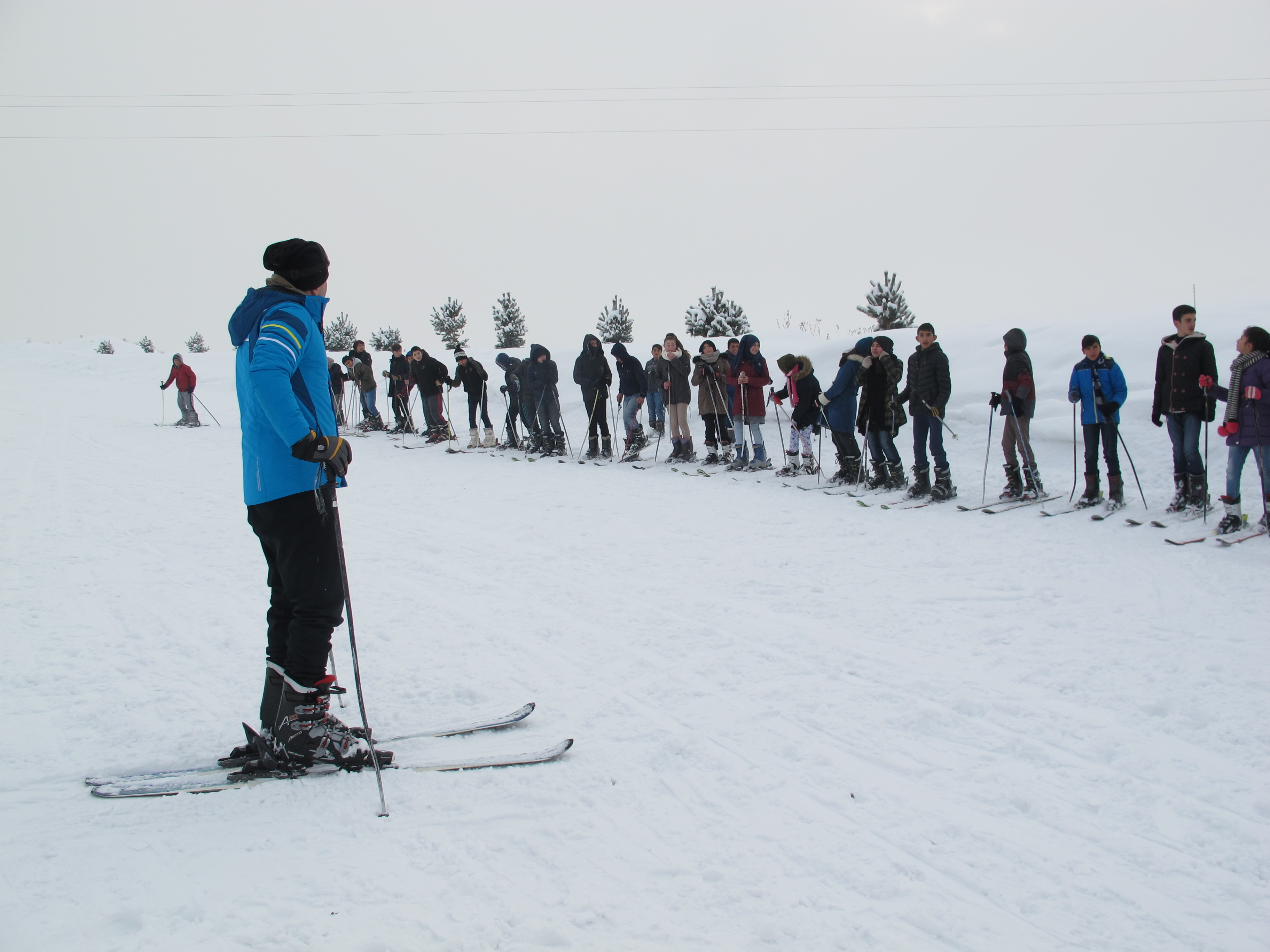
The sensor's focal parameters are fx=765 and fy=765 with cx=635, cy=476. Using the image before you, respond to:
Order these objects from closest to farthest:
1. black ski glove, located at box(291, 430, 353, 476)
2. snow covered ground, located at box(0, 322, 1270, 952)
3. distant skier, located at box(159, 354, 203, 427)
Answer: snow covered ground, located at box(0, 322, 1270, 952) < black ski glove, located at box(291, 430, 353, 476) < distant skier, located at box(159, 354, 203, 427)

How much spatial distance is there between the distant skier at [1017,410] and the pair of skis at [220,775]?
6.42m

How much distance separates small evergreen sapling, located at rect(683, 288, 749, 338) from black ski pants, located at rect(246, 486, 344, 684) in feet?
79.6

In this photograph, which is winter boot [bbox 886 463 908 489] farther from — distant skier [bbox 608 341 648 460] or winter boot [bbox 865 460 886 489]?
distant skier [bbox 608 341 648 460]

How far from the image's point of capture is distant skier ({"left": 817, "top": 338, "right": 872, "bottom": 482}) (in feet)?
30.1

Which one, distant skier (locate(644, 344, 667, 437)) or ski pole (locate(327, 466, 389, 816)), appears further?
distant skier (locate(644, 344, 667, 437))

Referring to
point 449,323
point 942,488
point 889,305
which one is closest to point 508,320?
point 449,323

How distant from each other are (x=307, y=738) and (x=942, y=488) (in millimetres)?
6998

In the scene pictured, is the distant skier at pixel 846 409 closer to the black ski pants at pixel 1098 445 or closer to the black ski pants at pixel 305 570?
the black ski pants at pixel 1098 445

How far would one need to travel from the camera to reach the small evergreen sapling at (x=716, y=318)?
27.0 meters

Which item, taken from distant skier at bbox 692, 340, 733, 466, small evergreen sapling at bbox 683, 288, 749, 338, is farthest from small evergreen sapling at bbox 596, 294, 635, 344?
distant skier at bbox 692, 340, 733, 466

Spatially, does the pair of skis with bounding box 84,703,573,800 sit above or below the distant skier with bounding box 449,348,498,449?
below

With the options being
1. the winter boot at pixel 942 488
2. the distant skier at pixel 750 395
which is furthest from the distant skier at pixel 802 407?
the winter boot at pixel 942 488

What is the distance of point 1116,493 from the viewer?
7.23 meters

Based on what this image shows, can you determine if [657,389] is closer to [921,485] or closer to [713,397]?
[713,397]
